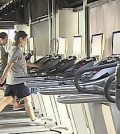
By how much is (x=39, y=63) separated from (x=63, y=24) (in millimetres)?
956

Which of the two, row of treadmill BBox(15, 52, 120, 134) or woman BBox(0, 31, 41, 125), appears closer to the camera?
row of treadmill BBox(15, 52, 120, 134)

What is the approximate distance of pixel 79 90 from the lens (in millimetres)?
2479

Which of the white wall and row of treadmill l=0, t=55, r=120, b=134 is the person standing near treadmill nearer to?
row of treadmill l=0, t=55, r=120, b=134

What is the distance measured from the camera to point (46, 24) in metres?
8.05

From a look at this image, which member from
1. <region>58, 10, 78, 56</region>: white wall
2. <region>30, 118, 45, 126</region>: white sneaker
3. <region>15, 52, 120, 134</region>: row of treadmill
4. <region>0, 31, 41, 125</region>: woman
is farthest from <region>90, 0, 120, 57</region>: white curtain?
<region>30, 118, 45, 126</region>: white sneaker

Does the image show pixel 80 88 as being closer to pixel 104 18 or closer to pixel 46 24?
pixel 104 18

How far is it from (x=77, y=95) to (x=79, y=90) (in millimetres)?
287

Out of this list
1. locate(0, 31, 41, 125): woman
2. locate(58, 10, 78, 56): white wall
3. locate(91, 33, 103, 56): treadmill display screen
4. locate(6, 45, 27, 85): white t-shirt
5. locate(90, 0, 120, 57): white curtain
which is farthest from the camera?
locate(58, 10, 78, 56): white wall

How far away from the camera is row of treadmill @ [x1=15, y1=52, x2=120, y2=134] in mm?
2293

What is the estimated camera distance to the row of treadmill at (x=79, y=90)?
229 cm

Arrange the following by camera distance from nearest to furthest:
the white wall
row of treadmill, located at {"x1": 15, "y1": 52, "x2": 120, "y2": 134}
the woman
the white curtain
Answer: row of treadmill, located at {"x1": 15, "y1": 52, "x2": 120, "y2": 134}
the white curtain
the woman
the white wall

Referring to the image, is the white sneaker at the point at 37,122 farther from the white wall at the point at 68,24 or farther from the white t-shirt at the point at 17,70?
the white wall at the point at 68,24

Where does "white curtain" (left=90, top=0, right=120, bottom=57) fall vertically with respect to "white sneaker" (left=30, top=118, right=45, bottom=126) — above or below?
above

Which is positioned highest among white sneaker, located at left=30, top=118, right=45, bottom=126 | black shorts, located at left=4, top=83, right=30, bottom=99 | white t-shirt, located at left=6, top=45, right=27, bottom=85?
white t-shirt, located at left=6, top=45, right=27, bottom=85
